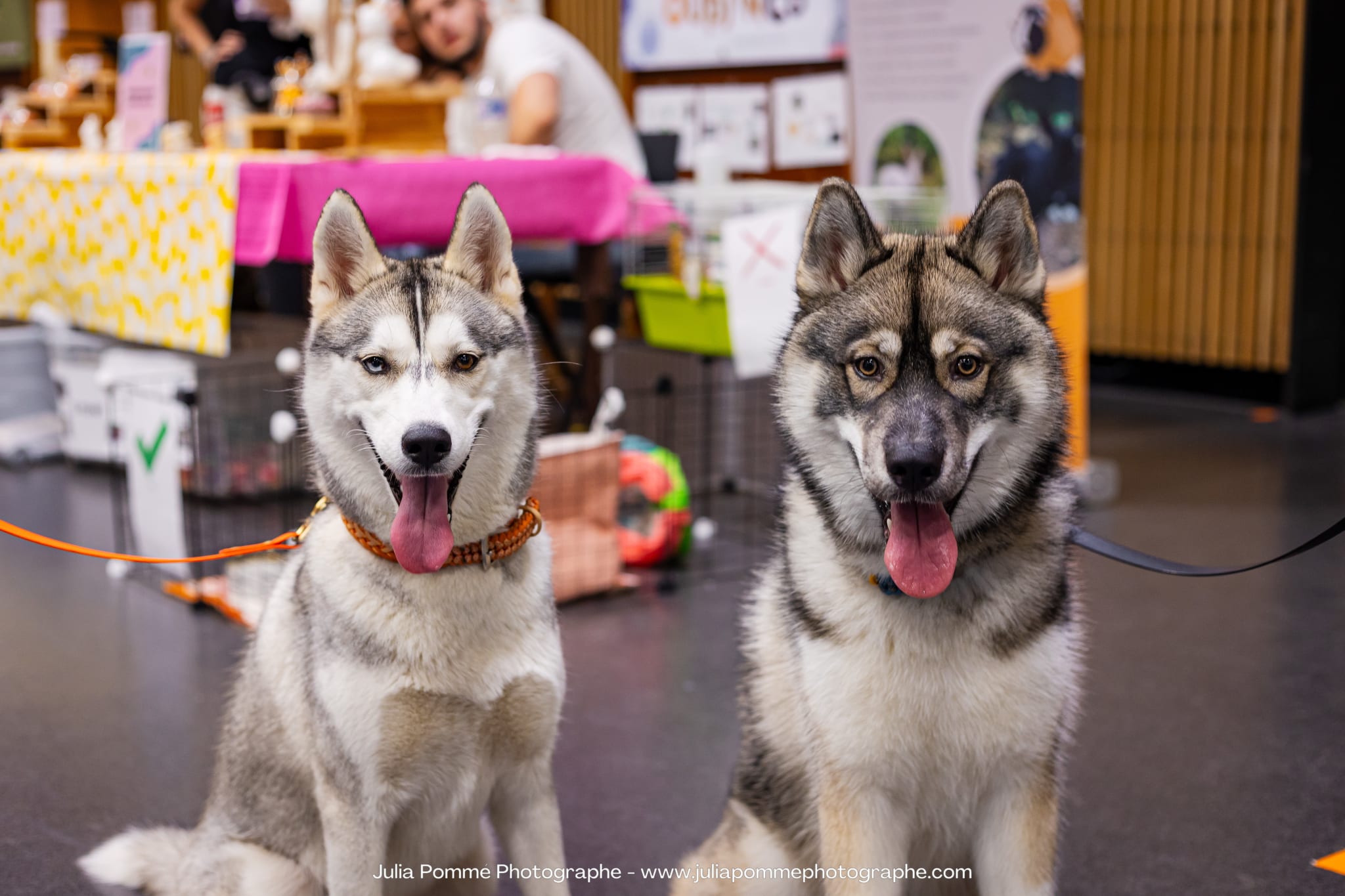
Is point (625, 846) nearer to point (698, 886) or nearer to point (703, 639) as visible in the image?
point (698, 886)

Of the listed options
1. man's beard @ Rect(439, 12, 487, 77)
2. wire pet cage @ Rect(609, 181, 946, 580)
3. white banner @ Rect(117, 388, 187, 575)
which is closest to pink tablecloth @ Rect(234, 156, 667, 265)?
wire pet cage @ Rect(609, 181, 946, 580)

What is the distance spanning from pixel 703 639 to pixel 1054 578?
1957 millimetres

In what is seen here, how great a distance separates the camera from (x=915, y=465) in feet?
4.61

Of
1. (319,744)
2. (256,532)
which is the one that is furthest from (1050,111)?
(319,744)

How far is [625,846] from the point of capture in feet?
7.89

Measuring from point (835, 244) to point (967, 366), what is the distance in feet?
0.76

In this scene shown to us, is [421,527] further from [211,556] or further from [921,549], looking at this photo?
[921,549]

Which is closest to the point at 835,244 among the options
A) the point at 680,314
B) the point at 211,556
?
the point at 211,556

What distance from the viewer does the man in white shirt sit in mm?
4699

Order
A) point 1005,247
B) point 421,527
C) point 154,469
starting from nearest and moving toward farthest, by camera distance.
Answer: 1. point 1005,247
2. point 421,527
3. point 154,469

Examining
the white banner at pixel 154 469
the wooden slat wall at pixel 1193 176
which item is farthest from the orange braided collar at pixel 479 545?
the wooden slat wall at pixel 1193 176

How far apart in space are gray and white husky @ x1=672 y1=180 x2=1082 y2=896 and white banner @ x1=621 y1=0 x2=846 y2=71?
6160mm

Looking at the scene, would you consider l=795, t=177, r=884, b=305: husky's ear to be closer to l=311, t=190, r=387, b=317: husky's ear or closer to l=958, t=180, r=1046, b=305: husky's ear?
l=958, t=180, r=1046, b=305: husky's ear

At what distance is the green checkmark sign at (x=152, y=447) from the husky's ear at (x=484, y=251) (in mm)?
2230
